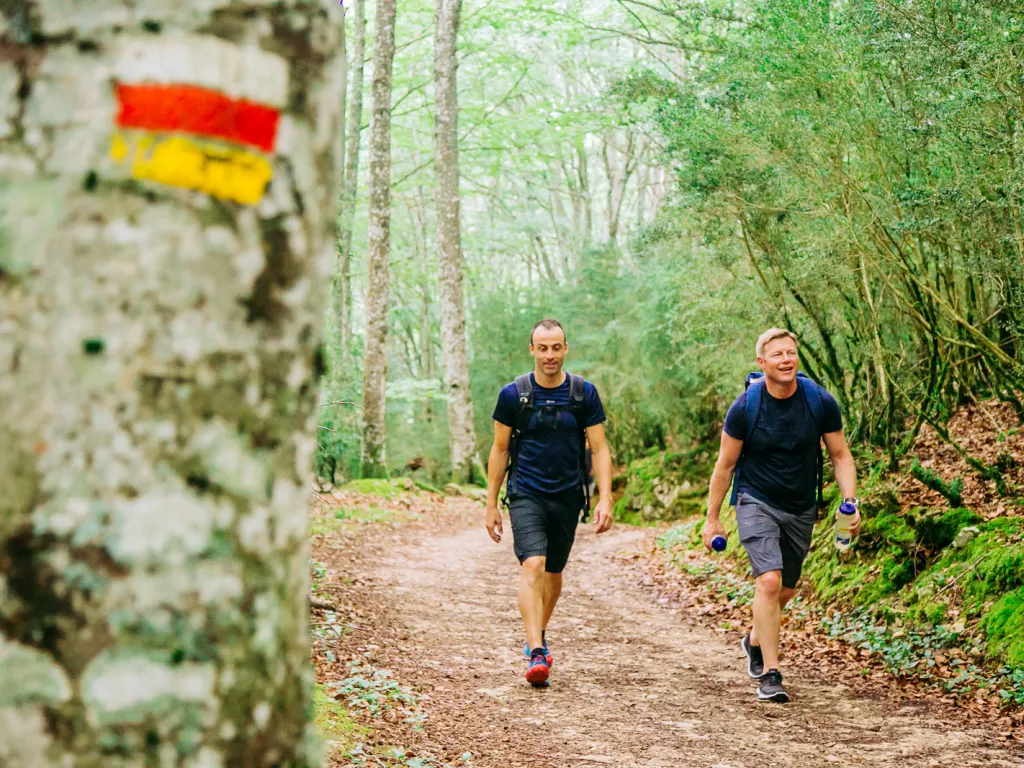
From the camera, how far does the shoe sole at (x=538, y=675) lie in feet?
20.0

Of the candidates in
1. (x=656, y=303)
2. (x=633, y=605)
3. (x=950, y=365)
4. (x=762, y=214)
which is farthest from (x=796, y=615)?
(x=656, y=303)

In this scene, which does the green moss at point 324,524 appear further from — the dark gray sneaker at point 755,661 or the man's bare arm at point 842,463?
the man's bare arm at point 842,463

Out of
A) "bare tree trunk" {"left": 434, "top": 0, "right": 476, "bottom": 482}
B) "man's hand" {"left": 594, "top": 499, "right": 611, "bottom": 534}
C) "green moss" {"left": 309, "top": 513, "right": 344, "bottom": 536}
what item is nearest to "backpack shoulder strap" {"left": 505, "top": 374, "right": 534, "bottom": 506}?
"man's hand" {"left": 594, "top": 499, "right": 611, "bottom": 534}

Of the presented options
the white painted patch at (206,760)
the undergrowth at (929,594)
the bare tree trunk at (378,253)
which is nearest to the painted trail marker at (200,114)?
the white painted patch at (206,760)

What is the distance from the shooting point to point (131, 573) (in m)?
1.13

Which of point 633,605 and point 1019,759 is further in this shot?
point 633,605

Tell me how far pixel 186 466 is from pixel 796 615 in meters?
8.15

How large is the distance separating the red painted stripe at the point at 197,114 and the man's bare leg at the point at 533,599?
205 inches

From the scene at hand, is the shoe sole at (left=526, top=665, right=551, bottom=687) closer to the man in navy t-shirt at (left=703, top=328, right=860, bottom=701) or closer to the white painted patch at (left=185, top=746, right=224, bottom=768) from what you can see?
the man in navy t-shirt at (left=703, top=328, right=860, bottom=701)

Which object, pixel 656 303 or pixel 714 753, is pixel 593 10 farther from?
pixel 714 753

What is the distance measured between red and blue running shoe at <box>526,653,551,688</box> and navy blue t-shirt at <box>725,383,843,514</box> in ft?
5.90

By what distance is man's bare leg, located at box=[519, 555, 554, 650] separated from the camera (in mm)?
6164

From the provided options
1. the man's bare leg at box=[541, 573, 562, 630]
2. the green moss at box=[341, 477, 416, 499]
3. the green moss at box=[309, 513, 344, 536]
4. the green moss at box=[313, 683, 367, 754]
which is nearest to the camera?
the green moss at box=[313, 683, 367, 754]

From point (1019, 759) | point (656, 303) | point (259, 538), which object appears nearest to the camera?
point (259, 538)
